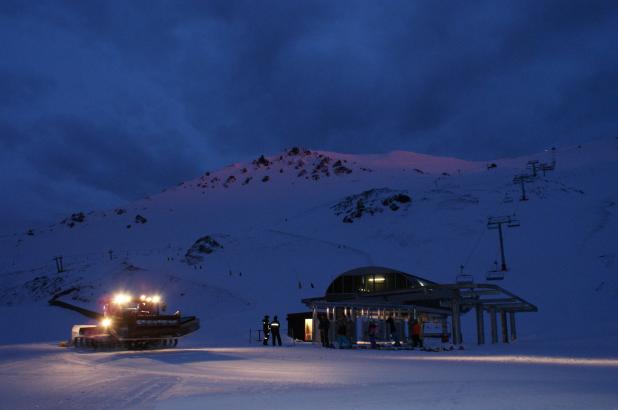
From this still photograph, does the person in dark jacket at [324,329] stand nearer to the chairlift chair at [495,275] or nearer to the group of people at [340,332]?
the group of people at [340,332]

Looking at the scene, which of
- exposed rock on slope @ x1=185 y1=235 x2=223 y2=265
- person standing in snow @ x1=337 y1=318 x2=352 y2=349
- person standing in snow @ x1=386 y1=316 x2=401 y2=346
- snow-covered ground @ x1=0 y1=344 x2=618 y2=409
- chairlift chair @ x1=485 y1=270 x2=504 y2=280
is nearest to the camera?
snow-covered ground @ x1=0 y1=344 x2=618 y2=409

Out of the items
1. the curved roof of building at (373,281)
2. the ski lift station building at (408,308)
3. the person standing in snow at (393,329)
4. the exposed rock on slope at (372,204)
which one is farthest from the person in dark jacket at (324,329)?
the exposed rock on slope at (372,204)

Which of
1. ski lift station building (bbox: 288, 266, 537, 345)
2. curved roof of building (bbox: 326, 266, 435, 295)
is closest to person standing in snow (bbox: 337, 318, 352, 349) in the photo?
ski lift station building (bbox: 288, 266, 537, 345)

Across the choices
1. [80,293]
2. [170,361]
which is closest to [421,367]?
[170,361]

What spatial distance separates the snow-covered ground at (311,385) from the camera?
9038 mm

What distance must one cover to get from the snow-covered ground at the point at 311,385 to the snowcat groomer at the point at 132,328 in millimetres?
6500

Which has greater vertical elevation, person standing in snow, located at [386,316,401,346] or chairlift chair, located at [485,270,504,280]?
chairlift chair, located at [485,270,504,280]

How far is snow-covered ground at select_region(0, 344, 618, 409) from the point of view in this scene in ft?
29.7

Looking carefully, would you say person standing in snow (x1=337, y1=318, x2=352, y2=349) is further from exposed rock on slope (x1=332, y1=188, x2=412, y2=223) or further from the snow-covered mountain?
exposed rock on slope (x1=332, y1=188, x2=412, y2=223)

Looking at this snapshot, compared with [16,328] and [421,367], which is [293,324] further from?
[16,328]

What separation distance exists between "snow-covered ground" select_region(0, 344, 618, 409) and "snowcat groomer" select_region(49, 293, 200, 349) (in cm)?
650

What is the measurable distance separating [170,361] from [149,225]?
94.6 meters

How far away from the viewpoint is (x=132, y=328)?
2383cm

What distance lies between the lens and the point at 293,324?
116ft
